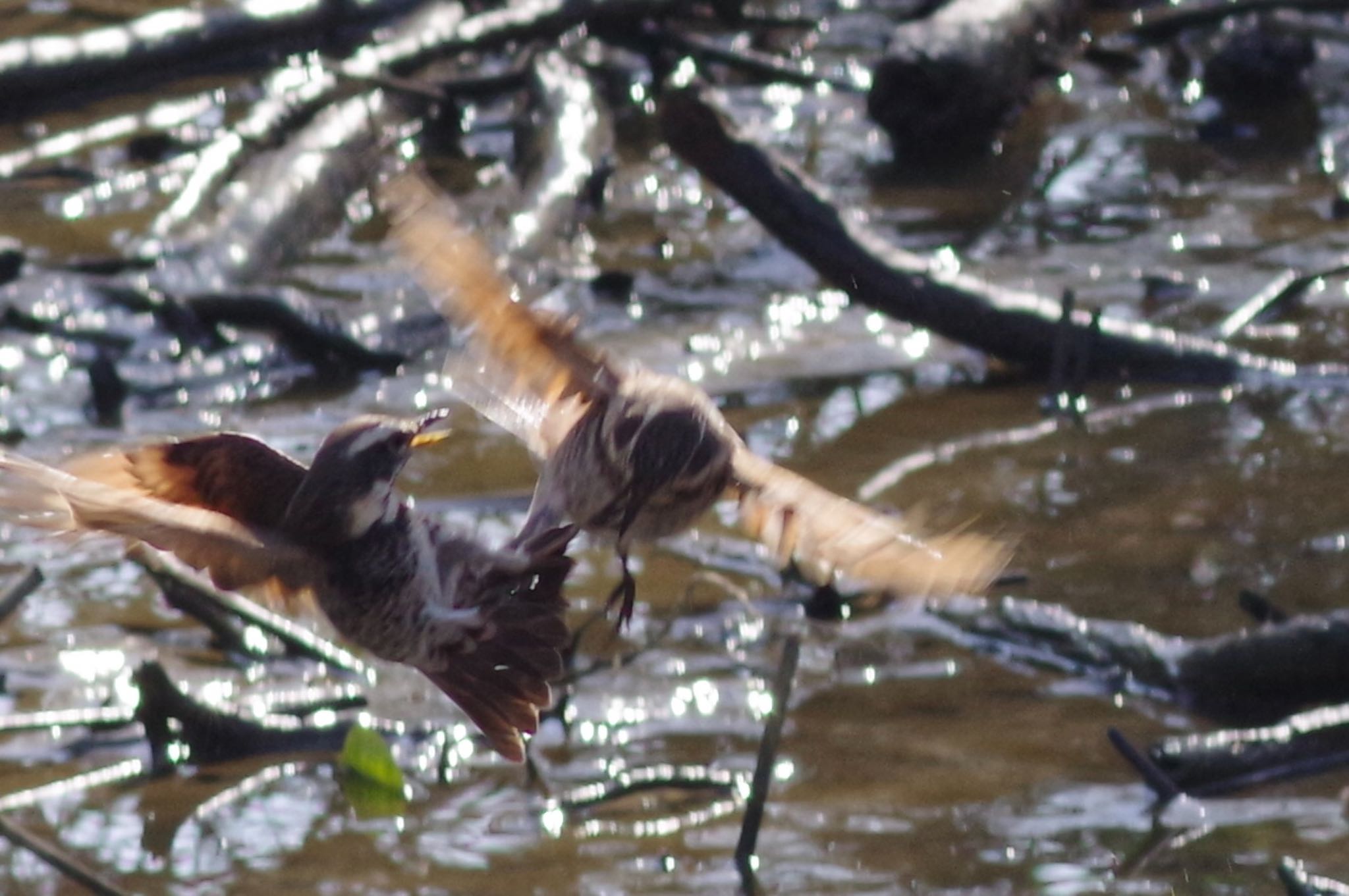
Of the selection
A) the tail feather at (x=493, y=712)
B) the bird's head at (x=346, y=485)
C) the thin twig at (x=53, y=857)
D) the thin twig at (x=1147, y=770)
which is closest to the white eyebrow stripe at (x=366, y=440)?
the bird's head at (x=346, y=485)

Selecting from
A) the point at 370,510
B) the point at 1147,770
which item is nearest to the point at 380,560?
the point at 370,510

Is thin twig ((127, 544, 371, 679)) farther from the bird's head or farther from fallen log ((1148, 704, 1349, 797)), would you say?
fallen log ((1148, 704, 1349, 797))

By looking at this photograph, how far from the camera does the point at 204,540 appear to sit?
2895mm

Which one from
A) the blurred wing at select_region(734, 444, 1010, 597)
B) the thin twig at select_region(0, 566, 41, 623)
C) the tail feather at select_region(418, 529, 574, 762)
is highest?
the blurred wing at select_region(734, 444, 1010, 597)

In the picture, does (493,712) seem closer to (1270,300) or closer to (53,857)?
(53,857)

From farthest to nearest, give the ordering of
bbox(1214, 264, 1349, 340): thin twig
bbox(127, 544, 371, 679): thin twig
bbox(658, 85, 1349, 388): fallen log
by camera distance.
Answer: bbox(1214, 264, 1349, 340): thin twig, bbox(658, 85, 1349, 388): fallen log, bbox(127, 544, 371, 679): thin twig

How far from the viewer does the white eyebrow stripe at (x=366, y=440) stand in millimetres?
3223

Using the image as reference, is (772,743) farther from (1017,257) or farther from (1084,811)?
(1017,257)

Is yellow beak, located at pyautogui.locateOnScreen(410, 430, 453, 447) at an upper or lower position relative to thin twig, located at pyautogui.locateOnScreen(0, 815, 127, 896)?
upper

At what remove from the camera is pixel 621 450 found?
340 centimetres

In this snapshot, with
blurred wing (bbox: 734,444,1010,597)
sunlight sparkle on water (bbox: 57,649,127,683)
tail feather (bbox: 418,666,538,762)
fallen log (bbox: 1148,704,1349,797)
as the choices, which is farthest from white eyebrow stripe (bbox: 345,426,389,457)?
sunlight sparkle on water (bbox: 57,649,127,683)

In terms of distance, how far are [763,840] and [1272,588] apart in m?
1.65

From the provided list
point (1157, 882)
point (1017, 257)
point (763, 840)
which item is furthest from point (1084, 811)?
point (1017, 257)

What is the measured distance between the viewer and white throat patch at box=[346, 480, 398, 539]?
3.24 m
